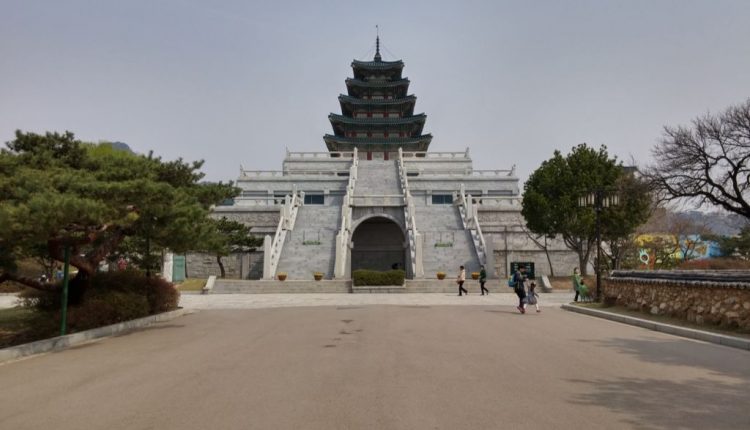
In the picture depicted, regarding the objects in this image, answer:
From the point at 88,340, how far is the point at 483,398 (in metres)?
9.28

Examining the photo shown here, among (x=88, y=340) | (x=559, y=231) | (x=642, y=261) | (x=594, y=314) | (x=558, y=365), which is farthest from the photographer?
(x=642, y=261)

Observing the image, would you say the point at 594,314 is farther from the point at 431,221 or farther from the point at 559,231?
the point at 431,221

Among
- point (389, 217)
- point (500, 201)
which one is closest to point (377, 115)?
point (500, 201)

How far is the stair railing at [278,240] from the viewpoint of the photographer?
30.7m

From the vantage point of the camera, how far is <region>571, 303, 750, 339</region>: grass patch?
1119 centimetres

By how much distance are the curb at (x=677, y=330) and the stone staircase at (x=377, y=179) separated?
2580 centimetres

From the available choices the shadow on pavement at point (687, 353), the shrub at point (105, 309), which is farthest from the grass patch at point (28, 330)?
the shadow on pavement at point (687, 353)

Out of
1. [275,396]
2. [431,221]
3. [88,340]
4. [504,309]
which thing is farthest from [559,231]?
[275,396]

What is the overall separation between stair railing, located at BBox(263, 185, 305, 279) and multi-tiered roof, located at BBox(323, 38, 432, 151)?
23.1 m

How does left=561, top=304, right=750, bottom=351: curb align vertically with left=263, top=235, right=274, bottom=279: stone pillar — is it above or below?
below

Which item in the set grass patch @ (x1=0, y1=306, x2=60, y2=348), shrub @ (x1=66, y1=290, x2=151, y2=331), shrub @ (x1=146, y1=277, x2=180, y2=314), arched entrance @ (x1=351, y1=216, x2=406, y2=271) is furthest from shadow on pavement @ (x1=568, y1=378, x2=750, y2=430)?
arched entrance @ (x1=351, y1=216, x2=406, y2=271)

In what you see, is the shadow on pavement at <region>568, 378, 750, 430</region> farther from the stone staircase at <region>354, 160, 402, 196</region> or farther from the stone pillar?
the stone staircase at <region>354, 160, 402, 196</region>

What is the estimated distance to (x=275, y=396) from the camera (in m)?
6.06

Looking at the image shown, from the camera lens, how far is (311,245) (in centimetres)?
3353
